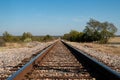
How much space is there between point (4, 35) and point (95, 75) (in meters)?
76.5

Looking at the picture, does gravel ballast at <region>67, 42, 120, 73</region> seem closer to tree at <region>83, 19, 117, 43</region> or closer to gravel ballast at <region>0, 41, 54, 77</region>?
gravel ballast at <region>0, 41, 54, 77</region>

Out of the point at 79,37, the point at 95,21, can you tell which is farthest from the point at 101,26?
the point at 79,37

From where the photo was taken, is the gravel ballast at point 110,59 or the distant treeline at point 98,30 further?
the distant treeline at point 98,30

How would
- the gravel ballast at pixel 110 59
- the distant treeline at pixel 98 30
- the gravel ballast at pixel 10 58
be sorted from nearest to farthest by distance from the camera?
the gravel ballast at pixel 10 58 < the gravel ballast at pixel 110 59 < the distant treeline at pixel 98 30

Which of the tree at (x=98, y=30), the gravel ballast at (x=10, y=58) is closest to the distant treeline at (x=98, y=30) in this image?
the tree at (x=98, y=30)

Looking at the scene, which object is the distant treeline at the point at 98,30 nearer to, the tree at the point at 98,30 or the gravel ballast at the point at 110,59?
the tree at the point at 98,30

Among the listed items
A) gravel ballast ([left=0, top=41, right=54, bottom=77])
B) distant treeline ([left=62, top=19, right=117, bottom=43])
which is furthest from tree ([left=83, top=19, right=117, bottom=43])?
gravel ballast ([left=0, top=41, right=54, bottom=77])

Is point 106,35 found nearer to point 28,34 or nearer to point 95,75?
point 28,34

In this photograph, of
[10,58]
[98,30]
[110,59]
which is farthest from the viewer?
[98,30]

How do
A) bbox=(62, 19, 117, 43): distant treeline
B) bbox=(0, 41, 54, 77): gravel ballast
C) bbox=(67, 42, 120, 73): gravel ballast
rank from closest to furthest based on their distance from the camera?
bbox=(0, 41, 54, 77): gravel ballast
bbox=(67, 42, 120, 73): gravel ballast
bbox=(62, 19, 117, 43): distant treeline

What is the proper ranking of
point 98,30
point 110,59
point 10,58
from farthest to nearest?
1. point 98,30
2. point 10,58
3. point 110,59

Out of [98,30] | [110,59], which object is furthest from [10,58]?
[98,30]

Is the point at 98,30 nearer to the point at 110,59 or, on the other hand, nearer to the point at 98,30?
the point at 98,30

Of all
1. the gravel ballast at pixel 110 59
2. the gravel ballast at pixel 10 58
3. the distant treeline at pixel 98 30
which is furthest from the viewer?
the distant treeline at pixel 98 30
